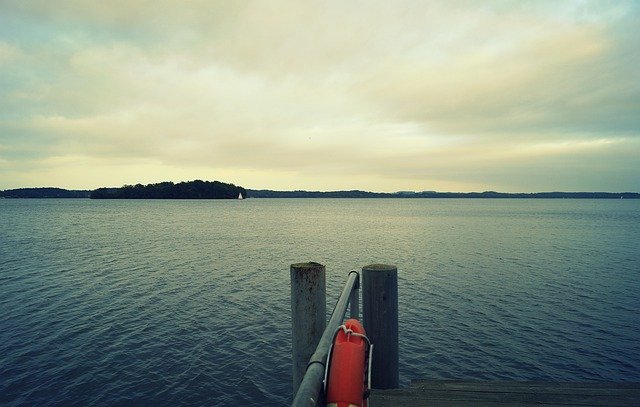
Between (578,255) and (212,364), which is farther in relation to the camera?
(578,255)

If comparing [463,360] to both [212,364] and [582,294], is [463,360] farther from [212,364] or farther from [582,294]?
[582,294]

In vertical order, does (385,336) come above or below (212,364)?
above

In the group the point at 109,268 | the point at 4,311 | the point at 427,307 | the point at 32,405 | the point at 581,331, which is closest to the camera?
the point at 32,405

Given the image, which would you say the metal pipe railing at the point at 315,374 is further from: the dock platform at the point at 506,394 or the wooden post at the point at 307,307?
the dock platform at the point at 506,394

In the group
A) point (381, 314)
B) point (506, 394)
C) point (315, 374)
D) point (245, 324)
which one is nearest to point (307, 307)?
point (315, 374)

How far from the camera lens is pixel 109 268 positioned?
2764cm

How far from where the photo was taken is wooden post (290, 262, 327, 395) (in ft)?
10.7

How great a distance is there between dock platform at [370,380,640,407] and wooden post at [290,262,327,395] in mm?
1572

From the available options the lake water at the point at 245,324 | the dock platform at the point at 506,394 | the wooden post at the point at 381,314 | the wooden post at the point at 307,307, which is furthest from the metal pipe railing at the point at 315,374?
the lake water at the point at 245,324

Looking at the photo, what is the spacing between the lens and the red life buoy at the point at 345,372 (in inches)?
105

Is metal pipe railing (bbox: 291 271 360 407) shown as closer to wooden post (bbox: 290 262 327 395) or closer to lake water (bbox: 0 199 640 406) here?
wooden post (bbox: 290 262 327 395)

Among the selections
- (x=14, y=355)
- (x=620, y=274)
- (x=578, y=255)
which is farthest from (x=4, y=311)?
(x=578, y=255)

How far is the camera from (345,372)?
2.74 m

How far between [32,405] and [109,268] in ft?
63.5
